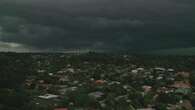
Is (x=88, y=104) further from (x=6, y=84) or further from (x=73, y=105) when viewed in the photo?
(x=6, y=84)

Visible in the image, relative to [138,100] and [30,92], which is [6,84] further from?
[138,100]

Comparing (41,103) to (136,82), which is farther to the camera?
(136,82)

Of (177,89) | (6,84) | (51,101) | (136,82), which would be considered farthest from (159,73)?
(51,101)

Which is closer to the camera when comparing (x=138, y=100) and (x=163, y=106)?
(x=163, y=106)

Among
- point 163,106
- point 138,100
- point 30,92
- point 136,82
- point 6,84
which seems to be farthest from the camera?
point 136,82

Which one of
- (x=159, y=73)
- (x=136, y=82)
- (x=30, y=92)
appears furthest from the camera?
(x=159, y=73)

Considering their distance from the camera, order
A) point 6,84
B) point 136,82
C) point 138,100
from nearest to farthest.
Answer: point 138,100 < point 6,84 < point 136,82

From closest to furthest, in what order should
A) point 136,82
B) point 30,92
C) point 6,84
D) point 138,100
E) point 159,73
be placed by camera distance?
point 138,100 → point 30,92 → point 6,84 → point 136,82 → point 159,73

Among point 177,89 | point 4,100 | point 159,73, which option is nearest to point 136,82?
point 177,89

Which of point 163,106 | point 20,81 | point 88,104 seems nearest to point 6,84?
point 20,81
